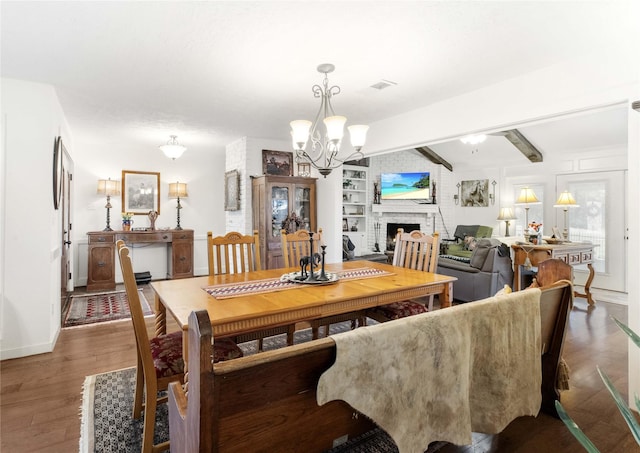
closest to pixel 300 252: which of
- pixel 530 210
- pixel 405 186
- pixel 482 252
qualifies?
pixel 482 252

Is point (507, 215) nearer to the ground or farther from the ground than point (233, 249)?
farther from the ground

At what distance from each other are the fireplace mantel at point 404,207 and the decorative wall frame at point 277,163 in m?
3.34

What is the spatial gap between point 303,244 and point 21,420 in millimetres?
Answer: 2222

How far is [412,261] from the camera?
3123mm

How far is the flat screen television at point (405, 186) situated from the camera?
7.95 m

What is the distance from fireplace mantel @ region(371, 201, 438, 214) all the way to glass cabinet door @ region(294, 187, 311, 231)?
3.43 m

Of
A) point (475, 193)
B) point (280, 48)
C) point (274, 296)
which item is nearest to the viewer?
point (274, 296)

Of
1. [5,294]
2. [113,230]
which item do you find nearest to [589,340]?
[5,294]

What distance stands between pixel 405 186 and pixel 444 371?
23.7 feet

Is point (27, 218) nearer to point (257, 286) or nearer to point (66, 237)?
point (66, 237)

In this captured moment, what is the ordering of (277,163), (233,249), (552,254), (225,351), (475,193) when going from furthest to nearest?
(475,193) < (277,163) < (552,254) < (233,249) < (225,351)

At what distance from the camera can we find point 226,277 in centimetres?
255

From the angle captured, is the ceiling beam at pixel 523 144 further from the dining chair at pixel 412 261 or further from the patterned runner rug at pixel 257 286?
the patterned runner rug at pixel 257 286

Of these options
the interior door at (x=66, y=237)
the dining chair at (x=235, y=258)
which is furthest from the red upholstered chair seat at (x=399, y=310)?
the interior door at (x=66, y=237)
